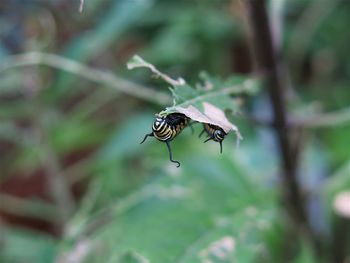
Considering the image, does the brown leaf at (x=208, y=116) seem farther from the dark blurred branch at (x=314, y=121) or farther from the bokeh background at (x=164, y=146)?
the dark blurred branch at (x=314, y=121)

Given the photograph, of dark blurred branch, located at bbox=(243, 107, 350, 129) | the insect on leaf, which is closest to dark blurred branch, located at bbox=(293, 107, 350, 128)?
dark blurred branch, located at bbox=(243, 107, 350, 129)

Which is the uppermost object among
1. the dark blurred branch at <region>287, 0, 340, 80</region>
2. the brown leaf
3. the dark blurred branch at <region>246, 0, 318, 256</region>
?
the dark blurred branch at <region>287, 0, 340, 80</region>

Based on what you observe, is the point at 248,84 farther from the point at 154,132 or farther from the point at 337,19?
the point at 337,19

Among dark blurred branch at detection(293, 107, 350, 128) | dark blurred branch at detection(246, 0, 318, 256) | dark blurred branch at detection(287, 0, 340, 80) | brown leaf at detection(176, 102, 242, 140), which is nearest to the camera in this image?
brown leaf at detection(176, 102, 242, 140)

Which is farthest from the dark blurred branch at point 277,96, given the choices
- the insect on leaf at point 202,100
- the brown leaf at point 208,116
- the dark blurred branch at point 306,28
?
the dark blurred branch at point 306,28

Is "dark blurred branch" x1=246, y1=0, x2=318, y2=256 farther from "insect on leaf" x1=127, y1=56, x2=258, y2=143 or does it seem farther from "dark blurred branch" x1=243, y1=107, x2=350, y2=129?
"insect on leaf" x1=127, y1=56, x2=258, y2=143
